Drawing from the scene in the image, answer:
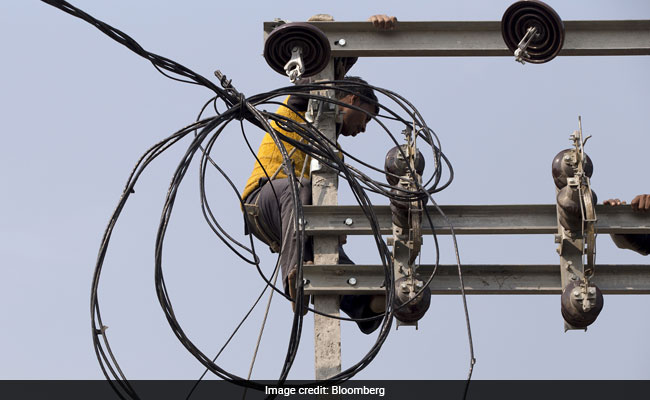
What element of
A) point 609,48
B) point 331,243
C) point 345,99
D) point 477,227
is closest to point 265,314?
point 331,243

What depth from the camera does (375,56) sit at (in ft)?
42.5

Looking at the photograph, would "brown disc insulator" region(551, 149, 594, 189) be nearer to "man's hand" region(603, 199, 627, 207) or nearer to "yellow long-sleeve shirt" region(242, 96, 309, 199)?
"man's hand" region(603, 199, 627, 207)

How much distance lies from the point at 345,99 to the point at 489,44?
135cm

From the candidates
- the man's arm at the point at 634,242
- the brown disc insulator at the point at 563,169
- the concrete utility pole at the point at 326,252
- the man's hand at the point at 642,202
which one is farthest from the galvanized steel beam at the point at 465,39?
the man's arm at the point at 634,242

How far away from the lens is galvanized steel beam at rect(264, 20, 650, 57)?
42.2 feet

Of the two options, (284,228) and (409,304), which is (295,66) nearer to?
(284,228)

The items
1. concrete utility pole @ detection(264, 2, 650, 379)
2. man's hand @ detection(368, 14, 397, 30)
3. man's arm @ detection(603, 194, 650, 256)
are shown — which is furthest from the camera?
man's arm @ detection(603, 194, 650, 256)

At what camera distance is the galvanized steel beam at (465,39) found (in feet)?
42.2

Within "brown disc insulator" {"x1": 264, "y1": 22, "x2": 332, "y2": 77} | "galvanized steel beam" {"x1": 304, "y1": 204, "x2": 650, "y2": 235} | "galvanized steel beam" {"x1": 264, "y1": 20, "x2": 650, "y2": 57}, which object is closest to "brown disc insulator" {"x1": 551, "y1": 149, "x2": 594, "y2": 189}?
"galvanized steel beam" {"x1": 304, "y1": 204, "x2": 650, "y2": 235}

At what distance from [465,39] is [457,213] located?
4.98ft

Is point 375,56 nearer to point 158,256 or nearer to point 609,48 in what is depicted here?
point 609,48

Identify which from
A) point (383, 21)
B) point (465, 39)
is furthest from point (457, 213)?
point (383, 21)

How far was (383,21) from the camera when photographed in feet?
42.2

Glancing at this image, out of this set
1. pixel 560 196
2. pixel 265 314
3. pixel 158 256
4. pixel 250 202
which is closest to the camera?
pixel 158 256
